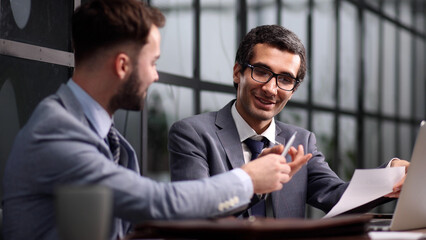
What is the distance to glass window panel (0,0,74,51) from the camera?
2.64m

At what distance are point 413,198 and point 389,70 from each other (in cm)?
824

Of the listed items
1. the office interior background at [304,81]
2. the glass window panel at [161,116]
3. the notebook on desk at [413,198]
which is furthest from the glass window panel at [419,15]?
the notebook on desk at [413,198]

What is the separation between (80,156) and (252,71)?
4.08 feet

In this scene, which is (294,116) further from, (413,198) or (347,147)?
(413,198)

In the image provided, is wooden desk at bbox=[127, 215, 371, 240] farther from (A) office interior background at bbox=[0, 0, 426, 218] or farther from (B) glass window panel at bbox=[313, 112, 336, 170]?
(B) glass window panel at bbox=[313, 112, 336, 170]

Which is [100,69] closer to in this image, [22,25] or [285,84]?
[285,84]

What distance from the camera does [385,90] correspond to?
9367mm

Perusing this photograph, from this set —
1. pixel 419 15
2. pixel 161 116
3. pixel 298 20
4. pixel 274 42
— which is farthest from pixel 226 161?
pixel 419 15

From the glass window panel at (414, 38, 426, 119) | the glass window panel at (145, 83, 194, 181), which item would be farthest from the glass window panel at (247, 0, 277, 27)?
the glass window panel at (414, 38, 426, 119)

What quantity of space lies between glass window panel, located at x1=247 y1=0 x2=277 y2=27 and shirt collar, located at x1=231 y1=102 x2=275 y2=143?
10.2ft

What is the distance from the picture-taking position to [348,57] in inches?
315

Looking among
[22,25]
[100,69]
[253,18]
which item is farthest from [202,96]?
[100,69]

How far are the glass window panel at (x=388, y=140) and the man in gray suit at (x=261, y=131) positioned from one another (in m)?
6.88

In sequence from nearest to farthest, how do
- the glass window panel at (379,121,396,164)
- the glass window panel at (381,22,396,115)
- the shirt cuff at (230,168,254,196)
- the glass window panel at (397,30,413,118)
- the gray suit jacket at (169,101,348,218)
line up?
the shirt cuff at (230,168,254,196) < the gray suit jacket at (169,101,348,218) < the glass window panel at (379,121,396,164) < the glass window panel at (381,22,396,115) < the glass window panel at (397,30,413,118)
